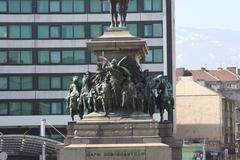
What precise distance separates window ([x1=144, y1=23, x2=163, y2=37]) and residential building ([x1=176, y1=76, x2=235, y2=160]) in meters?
41.0

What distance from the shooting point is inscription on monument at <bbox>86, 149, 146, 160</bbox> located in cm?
3778

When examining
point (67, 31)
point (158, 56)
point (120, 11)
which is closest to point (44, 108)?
point (67, 31)

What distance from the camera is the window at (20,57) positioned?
106 m

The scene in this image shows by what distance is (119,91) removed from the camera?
3953 cm

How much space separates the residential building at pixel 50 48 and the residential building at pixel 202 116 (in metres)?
41.8

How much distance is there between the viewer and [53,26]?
106625 mm

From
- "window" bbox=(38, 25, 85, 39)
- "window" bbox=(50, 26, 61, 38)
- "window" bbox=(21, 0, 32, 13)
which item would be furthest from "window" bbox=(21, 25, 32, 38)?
"window" bbox=(50, 26, 61, 38)

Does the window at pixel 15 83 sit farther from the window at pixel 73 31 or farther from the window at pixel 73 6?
the window at pixel 73 6

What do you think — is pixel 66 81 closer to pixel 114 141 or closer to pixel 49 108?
pixel 49 108

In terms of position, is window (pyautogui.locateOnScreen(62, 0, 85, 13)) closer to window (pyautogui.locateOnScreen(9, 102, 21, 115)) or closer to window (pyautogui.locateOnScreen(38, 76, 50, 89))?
window (pyautogui.locateOnScreen(38, 76, 50, 89))

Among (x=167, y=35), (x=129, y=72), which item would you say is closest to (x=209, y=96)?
(x=167, y=35)

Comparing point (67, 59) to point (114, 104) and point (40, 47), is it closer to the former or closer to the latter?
point (40, 47)

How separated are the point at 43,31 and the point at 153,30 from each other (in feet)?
41.1

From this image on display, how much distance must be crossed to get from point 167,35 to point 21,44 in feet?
54.7
